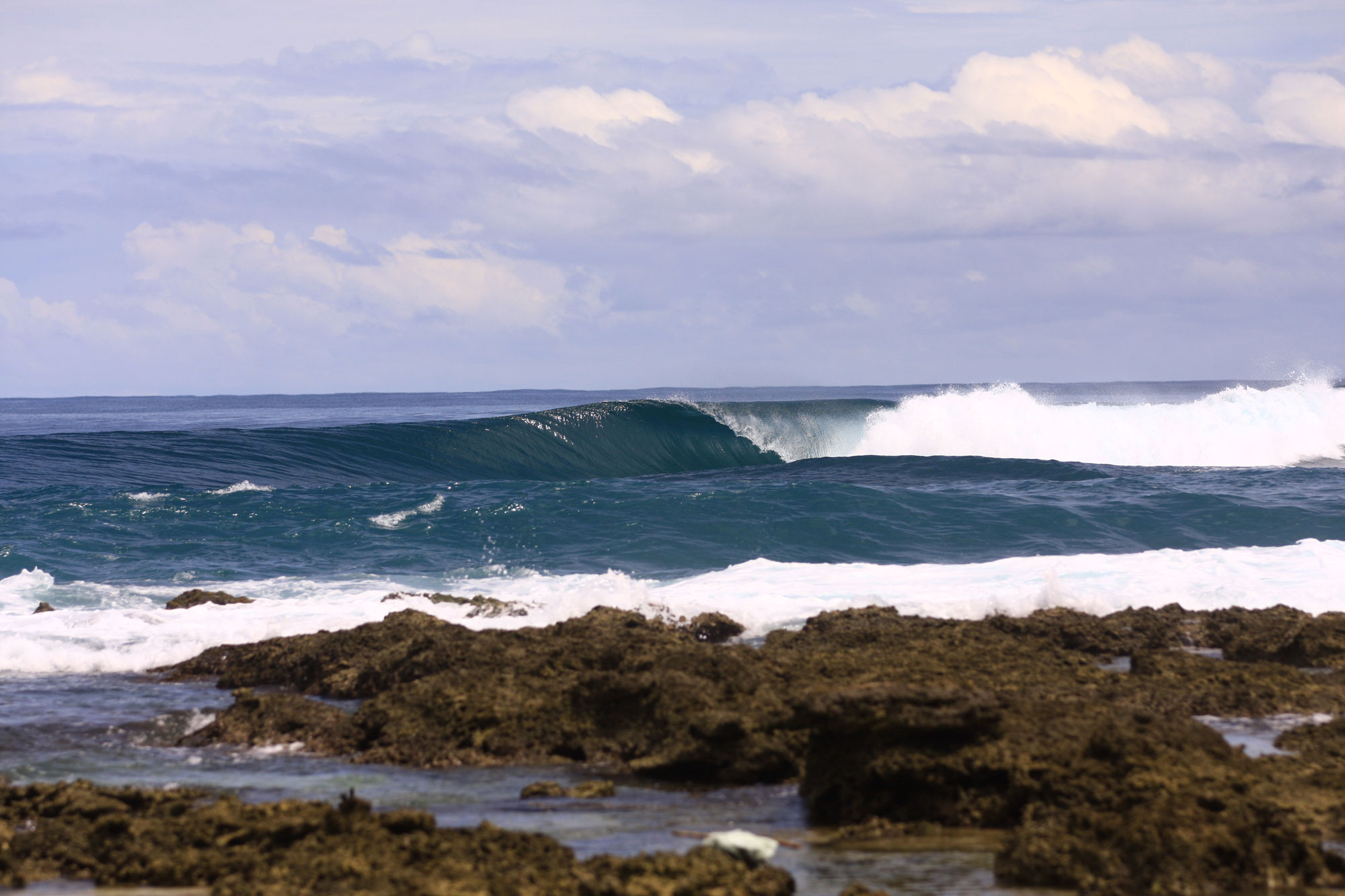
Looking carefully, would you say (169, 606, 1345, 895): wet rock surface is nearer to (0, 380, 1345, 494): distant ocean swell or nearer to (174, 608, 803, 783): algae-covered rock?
(174, 608, 803, 783): algae-covered rock

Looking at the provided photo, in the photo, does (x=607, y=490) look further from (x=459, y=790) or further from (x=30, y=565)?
(x=459, y=790)

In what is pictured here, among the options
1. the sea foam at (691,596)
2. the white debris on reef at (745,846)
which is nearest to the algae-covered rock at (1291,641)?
the sea foam at (691,596)

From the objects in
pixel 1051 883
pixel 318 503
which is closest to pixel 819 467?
pixel 318 503

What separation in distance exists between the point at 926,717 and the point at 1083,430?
2627 cm

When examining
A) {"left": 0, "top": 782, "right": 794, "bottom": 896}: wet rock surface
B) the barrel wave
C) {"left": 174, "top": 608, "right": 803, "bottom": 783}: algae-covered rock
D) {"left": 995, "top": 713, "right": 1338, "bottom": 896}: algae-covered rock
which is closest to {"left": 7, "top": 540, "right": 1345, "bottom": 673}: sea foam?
{"left": 174, "top": 608, "right": 803, "bottom": 783}: algae-covered rock

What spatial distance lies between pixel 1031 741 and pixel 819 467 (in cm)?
2080

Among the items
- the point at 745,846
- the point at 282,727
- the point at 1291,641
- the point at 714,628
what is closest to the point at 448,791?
the point at 282,727

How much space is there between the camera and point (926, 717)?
4.56 m

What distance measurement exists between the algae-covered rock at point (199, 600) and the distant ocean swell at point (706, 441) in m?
10.6

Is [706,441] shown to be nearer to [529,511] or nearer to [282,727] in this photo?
[529,511]

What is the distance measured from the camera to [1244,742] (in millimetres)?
5438

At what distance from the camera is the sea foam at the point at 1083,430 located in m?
28.2

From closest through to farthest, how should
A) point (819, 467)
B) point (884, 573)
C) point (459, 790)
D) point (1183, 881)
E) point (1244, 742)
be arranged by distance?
point (1183, 881) < point (459, 790) < point (1244, 742) < point (884, 573) < point (819, 467)

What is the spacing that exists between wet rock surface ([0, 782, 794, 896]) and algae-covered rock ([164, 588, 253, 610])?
555 cm
